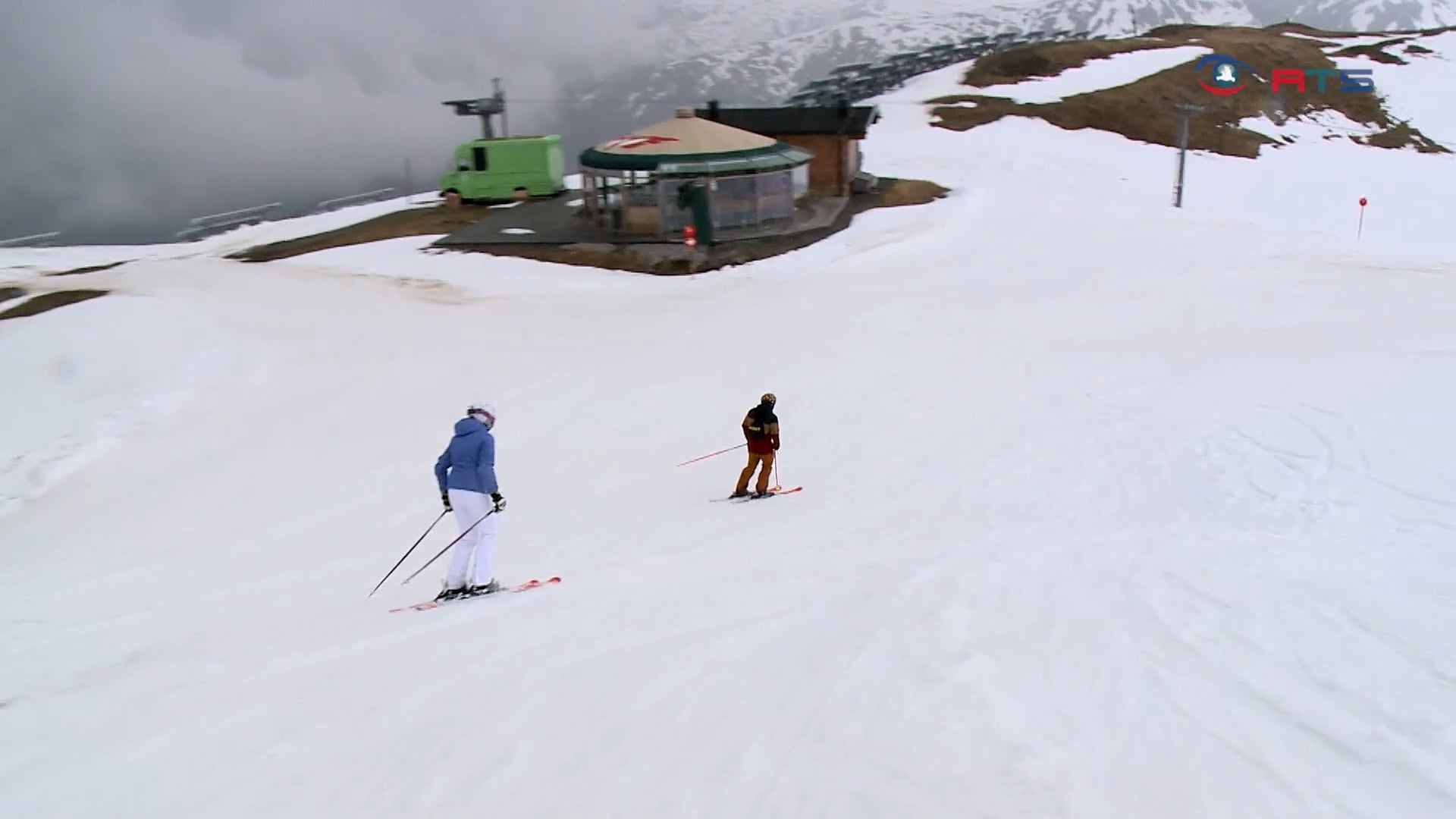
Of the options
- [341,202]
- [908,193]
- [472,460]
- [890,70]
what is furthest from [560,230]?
[890,70]

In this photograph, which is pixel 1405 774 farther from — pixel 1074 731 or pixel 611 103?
pixel 611 103

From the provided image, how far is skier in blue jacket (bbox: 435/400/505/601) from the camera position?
27.7 feet

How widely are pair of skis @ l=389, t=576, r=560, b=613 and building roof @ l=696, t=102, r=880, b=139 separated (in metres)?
27.7

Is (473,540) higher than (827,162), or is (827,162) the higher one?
(827,162)

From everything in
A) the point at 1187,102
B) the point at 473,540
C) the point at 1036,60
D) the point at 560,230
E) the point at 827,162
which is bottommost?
the point at 473,540

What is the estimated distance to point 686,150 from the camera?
28422mm

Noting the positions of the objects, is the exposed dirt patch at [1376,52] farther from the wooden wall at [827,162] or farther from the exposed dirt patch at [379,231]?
the exposed dirt patch at [379,231]

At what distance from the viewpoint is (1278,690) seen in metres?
5.78

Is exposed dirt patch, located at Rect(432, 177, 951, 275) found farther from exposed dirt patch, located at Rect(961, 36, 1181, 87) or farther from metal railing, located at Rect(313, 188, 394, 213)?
exposed dirt patch, located at Rect(961, 36, 1181, 87)

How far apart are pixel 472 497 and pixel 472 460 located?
1.12 feet

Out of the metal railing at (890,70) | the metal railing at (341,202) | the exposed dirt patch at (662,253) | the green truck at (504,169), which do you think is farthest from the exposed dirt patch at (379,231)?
the metal railing at (890,70)

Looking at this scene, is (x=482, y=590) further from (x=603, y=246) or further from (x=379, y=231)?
(x=379, y=231)

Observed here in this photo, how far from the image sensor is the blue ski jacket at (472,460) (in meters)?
8.43

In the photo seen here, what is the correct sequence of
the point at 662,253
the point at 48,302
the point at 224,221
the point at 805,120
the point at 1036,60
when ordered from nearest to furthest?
the point at 48,302
the point at 662,253
the point at 805,120
the point at 224,221
the point at 1036,60
